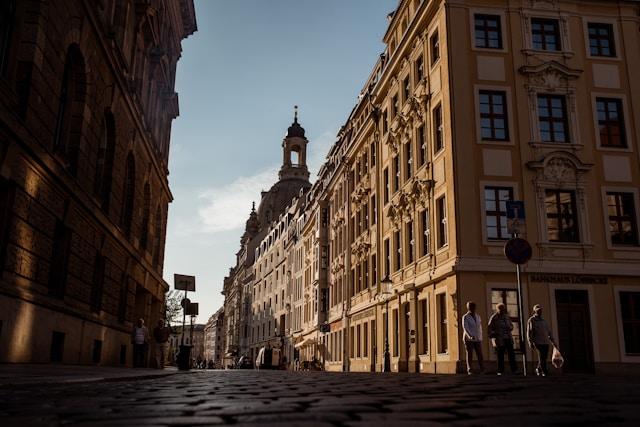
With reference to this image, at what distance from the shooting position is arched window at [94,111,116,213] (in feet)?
70.9

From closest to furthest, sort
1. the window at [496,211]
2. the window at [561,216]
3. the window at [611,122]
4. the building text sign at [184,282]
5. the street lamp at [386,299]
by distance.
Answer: the building text sign at [184,282] → the window at [496,211] → the window at [561,216] → the window at [611,122] → the street lamp at [386,299]

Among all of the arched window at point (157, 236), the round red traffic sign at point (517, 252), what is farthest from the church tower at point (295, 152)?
the round red traffic sign at point (517, 252)

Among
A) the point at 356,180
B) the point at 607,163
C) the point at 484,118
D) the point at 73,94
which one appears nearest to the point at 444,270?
the point at 484,118

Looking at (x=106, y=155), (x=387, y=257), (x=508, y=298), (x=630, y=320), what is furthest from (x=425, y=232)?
(x=106, y=155)

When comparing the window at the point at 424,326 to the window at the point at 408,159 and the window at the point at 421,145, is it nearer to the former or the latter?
the window at the point at 421,145

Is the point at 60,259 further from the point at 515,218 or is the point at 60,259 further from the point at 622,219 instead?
the point at 622,219

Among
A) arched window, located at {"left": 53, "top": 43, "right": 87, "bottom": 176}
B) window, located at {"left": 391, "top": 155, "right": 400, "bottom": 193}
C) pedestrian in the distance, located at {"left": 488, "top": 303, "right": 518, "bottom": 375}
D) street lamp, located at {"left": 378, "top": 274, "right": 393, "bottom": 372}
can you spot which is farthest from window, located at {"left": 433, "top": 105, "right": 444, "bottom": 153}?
arched window, located at {"left": 53, "top": 43, "right": 87, "bottom": 176}

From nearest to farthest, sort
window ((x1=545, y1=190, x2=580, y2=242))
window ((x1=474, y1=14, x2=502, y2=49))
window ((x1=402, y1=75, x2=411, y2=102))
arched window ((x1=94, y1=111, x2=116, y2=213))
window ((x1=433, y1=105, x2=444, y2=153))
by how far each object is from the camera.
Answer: arched window ((x1=94, y1=111, x2=116, y2=213))
window ((x1=545, y1=190, x2=580, y2=242))
window ((x1=474, y1=14, x2=502, y2=49))
window ((x1=433, y1=105, x2=444, y2=153))
window ((x1=402, y1=75, x2=411, y2=102))

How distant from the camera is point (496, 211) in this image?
2405cm

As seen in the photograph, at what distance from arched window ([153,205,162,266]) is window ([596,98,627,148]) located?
2327 cm

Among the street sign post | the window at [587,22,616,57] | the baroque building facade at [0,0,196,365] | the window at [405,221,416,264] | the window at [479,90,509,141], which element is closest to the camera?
the baroque building facade at [0,0,196,365]

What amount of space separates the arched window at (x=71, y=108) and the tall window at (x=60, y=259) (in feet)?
6.13

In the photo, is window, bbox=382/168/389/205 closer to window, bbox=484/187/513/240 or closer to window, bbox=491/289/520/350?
window, bbox=484/187/513/240

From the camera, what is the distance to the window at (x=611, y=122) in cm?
2561
